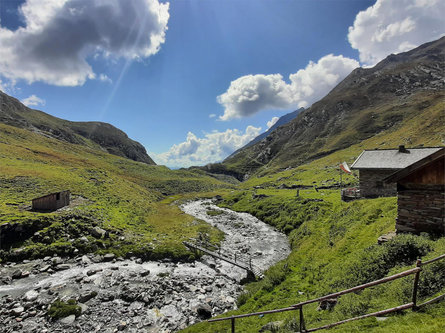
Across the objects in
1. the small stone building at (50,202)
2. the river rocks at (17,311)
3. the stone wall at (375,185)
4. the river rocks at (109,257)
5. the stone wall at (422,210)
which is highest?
the stone wall at (375,185)

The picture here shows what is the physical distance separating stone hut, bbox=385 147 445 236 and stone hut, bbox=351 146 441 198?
19.5 m

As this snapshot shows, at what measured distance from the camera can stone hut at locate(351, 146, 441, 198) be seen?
105ft

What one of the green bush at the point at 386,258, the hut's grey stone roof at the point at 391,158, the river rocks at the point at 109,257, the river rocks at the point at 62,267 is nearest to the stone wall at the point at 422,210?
the green bush at the point at 386,258

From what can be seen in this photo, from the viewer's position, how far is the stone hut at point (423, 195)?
13785 millimetres

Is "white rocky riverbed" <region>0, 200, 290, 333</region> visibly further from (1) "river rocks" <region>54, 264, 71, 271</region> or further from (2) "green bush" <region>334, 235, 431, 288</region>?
(2) "green bush" <region>334, 235, 431, 288</region>

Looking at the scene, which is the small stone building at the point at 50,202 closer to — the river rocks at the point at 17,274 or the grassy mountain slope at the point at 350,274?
the river rocks at the point at 17,274

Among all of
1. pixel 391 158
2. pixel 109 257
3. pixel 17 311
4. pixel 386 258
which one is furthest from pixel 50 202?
pixel 391 158

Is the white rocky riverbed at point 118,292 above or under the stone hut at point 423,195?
under

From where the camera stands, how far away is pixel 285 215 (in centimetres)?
4441

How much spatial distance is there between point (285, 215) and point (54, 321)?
38750 millimetres

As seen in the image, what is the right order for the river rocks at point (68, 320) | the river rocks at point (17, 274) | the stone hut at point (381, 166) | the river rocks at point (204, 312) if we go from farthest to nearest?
the stone hut at point (381, 166), the river rocks at point (17, 274), the river rocks at point (204, 312), the river rocks at point (68, 320)

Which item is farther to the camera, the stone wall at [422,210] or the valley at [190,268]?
the stone wall at [422,210]

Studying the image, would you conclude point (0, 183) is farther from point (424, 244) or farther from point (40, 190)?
point (424, 244)

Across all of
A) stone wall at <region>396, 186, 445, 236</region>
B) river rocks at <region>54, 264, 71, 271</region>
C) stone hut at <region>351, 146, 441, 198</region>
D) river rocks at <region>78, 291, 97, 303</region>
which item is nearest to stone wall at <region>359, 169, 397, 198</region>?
stone hut at <region>351, 146, 441, 198</region>
